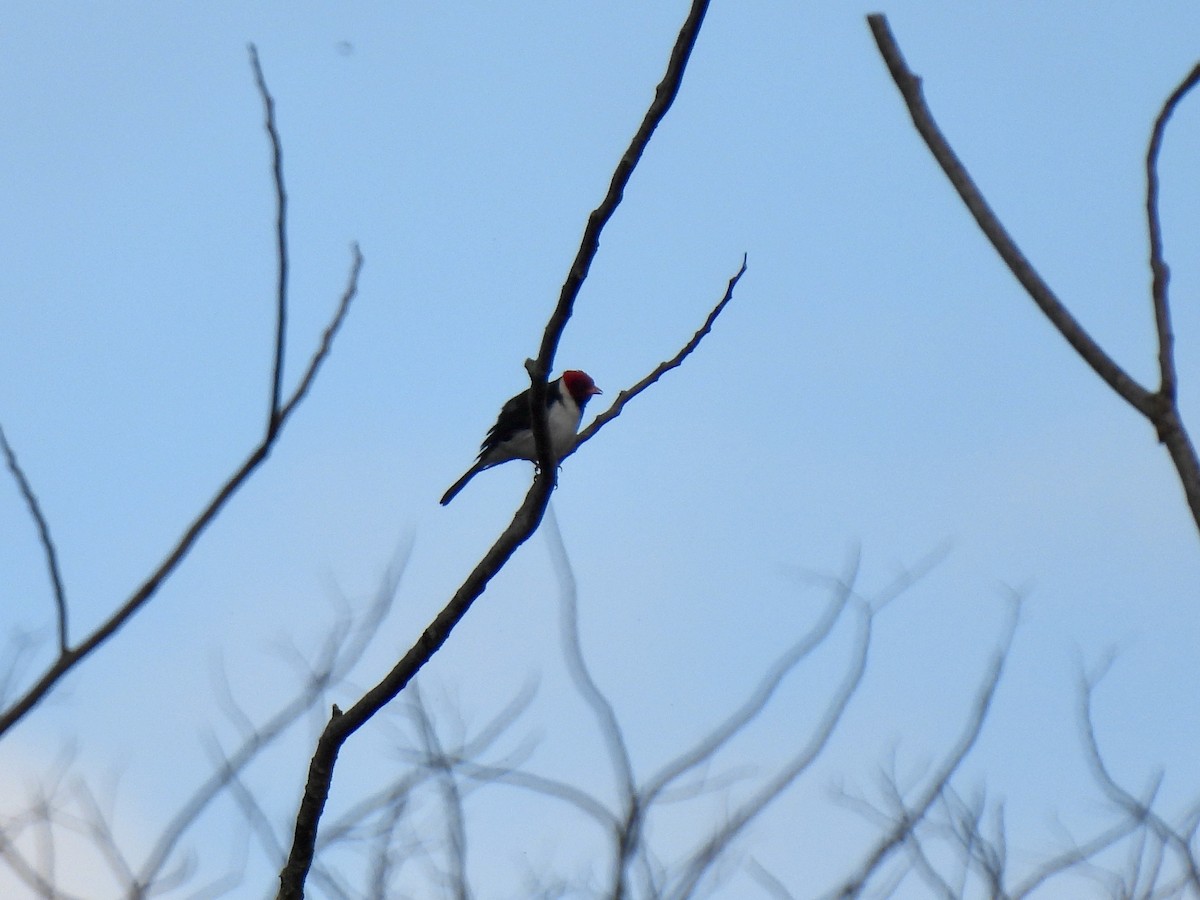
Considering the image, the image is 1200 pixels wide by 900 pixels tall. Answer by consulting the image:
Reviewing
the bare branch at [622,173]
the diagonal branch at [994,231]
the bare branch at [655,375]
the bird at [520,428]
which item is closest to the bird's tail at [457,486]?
the bird at [520,428]

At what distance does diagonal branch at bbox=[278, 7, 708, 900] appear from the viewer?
2354 mm

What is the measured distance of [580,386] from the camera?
899cm

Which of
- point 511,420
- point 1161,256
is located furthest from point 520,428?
point 1161,256

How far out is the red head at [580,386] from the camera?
895cm

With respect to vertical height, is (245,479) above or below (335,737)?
above

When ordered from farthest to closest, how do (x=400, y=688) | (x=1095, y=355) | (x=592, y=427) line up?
(x=592, y=427)
(x=400, y=688)
(x=1095, y=355)

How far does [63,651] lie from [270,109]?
770mm

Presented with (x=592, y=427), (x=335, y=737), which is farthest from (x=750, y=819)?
(x=335, y=737)

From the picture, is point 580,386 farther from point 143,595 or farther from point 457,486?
point 143,595

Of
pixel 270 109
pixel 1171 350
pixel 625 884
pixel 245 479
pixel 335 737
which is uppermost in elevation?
pixel 1171 350

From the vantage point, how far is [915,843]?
5648 mm

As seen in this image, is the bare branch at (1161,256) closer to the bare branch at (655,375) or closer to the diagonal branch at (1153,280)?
the diagonal branch at (1153,280)

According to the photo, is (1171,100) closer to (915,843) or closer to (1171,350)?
(1171,350)

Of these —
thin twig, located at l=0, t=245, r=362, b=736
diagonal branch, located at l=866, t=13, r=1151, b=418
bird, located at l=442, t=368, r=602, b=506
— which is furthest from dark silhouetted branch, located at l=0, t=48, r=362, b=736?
bird, located at l=442, t=368, r=602, b=506
